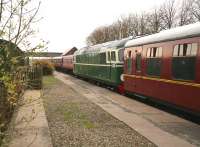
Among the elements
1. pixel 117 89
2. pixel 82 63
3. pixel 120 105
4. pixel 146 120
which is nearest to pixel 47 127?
pixel 146 120

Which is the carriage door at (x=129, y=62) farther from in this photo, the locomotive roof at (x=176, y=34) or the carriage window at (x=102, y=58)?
the carriage window at (x=102, y=58)

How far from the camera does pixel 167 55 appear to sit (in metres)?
12.4

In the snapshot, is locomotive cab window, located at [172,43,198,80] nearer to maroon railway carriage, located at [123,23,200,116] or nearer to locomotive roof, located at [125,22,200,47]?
maroon railway carriage, located at [123,23,200,116]

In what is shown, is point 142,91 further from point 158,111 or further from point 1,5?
point 1,5

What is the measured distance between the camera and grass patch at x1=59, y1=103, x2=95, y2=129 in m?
10.7

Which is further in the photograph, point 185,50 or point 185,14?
point 185,14

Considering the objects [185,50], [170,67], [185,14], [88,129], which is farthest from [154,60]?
[185,14]

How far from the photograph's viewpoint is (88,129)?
987 cm

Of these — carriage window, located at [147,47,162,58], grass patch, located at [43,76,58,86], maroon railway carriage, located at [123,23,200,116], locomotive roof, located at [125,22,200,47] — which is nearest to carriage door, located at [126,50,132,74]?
maroon railway carriage, located at [123,23,200,116]

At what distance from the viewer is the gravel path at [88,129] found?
8.36m

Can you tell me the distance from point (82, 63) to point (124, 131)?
24.4 meters

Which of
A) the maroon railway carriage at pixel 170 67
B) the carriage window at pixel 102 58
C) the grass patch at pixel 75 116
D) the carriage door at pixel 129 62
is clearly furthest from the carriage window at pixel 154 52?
the carriage window at pixel 102 58

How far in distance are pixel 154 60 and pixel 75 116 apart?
12.0 feet

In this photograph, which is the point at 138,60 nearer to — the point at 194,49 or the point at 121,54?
the point at 121,54
